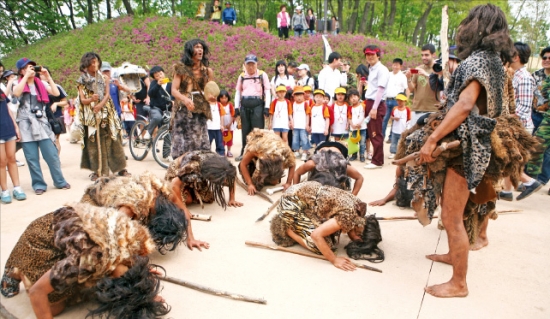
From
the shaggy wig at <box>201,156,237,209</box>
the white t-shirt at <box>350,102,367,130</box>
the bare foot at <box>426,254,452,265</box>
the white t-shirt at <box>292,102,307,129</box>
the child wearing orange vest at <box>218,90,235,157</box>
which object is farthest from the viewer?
the child wearing orange vest at <box>218,90,235,157</box>

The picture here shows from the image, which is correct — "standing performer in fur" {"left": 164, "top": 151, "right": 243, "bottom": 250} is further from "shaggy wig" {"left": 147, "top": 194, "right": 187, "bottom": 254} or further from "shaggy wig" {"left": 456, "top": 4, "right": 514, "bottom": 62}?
"shaggy wig" {"left": 456, "top": 4, "right": 514, "bottom": 62}

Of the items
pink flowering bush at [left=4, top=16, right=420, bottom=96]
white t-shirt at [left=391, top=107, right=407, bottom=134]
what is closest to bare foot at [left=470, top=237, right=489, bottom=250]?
white t-shirt at [left=391, top=107, right=407, bottom=134]

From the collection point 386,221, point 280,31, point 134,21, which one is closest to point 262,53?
point 280,31

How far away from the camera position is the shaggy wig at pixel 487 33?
2.38 metres

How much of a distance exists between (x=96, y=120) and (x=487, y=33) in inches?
192

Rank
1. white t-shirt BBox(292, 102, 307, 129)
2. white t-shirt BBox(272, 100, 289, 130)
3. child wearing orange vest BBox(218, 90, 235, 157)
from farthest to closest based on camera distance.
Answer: child wearing orange vest BBox(218, 90, 235, 157) < white t-shirt BBox(292, 102, 307, 129) < white t-shirt BBox(272, 100, 289, 130)

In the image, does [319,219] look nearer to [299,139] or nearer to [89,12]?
[299,139]

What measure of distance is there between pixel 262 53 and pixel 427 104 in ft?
38.7

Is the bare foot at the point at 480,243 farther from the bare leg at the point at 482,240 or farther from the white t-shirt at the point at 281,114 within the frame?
the white t-shirt at the point at 281,114

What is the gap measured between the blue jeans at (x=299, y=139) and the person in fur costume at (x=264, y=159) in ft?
6.81

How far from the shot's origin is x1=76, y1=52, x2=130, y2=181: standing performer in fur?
5.29m

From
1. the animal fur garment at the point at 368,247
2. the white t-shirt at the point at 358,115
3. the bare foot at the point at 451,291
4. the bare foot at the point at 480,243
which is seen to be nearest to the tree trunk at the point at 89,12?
the white t-shirt at the point at 358,115

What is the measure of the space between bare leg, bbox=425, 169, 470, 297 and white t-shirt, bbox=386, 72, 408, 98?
5317 mm

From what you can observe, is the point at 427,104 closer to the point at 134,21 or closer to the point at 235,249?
the point at 235,249
